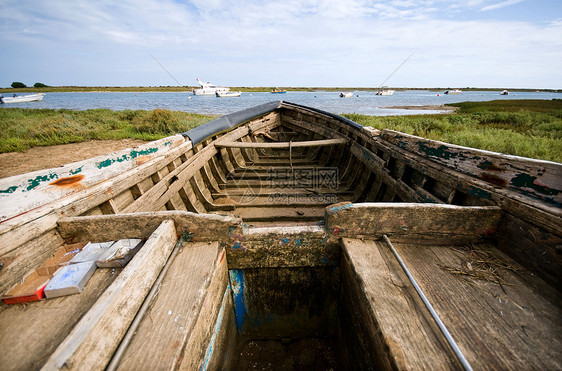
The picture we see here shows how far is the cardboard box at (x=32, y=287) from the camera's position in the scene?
1.15 m

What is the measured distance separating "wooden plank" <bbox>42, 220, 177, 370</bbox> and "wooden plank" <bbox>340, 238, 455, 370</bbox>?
1.14 metres

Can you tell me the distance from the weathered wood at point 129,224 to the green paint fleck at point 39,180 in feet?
1.28

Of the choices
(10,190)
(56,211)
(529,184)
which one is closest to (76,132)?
(10,190)

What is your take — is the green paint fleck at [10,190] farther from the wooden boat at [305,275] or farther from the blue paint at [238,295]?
the blue paint at [238,295]

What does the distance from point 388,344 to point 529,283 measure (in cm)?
104

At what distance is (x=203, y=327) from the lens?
1.20 metres

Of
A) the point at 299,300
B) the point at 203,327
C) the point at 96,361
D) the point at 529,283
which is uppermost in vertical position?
the point at 96,361

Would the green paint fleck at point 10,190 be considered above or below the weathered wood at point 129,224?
above

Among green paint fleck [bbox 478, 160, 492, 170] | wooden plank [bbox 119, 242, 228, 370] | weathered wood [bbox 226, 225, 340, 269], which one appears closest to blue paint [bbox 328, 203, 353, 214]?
weathered wood [bbox 226, 225, 340, 269]

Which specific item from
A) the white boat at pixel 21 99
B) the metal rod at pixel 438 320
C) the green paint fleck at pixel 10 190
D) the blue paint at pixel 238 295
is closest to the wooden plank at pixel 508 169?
the metal rod at pixel 438 320

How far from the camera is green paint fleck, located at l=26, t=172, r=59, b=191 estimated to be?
162cm

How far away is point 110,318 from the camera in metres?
0.94

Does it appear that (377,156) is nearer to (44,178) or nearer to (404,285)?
(404,285)

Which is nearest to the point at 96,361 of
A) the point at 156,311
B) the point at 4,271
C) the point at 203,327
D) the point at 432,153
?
the point at 156,311
